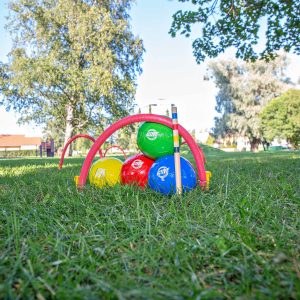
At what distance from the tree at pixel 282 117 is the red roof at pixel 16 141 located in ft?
172

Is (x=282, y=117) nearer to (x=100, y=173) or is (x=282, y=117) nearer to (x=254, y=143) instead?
(x=254, y=143)

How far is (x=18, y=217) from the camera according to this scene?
212 centimetres

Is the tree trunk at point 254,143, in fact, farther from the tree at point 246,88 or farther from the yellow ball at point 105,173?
the yellow ball at point 105,173

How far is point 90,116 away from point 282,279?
22.7 m

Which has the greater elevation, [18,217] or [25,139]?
[25,139]

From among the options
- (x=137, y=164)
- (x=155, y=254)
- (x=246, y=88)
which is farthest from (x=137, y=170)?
(x=246, y=88)

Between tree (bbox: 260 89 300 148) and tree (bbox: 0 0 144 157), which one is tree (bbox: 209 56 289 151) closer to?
tree (bbox: 260 89 300 148)

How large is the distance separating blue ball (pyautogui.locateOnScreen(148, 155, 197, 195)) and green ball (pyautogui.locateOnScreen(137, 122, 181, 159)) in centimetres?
17

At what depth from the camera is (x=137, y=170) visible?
3391mm

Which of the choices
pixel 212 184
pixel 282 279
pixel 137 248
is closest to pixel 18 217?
pixel 137 248

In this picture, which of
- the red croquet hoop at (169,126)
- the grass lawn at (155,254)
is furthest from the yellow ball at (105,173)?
the grass lawn at (155,254)

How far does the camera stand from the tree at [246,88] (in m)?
31.7

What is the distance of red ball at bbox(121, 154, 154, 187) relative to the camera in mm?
3336

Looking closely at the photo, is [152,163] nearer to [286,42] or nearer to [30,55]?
[286,42]
